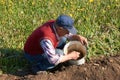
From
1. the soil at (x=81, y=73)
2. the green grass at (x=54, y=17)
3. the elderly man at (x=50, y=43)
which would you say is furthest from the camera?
the green grass at (x=54, y=17)

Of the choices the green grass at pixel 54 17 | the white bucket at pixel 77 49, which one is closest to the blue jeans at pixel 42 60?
the white bucket at pixel 77 49

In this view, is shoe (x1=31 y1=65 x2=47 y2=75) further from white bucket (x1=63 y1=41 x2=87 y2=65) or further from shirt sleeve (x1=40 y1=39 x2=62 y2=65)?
white bucket (x1=63 y1=41 x2=87 y2=65)

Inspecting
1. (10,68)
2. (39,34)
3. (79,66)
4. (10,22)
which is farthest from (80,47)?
(10,22)

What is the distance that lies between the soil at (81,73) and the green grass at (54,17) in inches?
8.4

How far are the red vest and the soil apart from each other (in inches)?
12.5

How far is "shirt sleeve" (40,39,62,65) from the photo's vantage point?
5345 mm

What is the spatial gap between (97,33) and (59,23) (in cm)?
143

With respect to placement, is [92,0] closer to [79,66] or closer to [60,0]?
[60,0]

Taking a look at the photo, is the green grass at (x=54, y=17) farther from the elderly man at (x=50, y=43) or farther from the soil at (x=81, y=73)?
the elderly man at (x=50, y=43)

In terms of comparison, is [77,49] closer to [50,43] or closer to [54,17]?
[50,43]

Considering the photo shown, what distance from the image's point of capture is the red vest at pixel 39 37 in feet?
17.7

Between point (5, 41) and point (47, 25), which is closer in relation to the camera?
point (47, 25)

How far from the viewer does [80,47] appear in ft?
18.8

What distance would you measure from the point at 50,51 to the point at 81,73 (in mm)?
529
